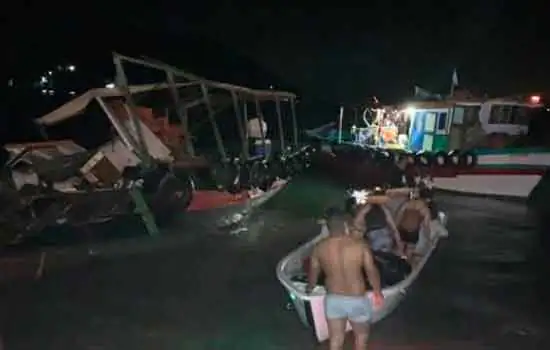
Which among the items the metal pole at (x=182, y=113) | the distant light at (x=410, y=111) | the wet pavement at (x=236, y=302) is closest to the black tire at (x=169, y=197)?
the metal pole at (x=182, y=113)

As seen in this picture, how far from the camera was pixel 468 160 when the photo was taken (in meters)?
33.2

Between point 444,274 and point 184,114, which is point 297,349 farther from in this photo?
point 184,114

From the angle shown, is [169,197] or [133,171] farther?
[169,197]

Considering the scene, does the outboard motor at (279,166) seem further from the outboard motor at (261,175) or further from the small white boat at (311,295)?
the small white boat at (311,295)

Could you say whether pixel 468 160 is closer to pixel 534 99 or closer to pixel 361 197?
pixel 534 99

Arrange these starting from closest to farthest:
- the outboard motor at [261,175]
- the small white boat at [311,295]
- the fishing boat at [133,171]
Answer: the small white boat at [311,295] < the fishing boat at [133,171] < the outboard motor at [261,175]

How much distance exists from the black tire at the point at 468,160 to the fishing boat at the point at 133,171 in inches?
375

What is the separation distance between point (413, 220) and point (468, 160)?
1960 centimetres

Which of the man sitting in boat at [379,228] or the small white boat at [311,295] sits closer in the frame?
the small white boat at [311,295]

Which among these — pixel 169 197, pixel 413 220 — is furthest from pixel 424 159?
pixel 413 220

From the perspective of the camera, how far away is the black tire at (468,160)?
3303 centimetres

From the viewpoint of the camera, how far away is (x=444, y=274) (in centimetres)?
1677

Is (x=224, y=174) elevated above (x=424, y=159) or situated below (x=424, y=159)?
above

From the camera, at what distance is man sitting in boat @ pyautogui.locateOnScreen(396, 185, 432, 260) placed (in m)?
14.1
